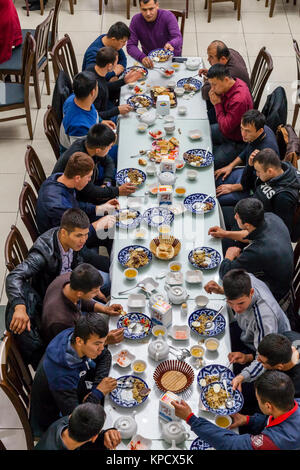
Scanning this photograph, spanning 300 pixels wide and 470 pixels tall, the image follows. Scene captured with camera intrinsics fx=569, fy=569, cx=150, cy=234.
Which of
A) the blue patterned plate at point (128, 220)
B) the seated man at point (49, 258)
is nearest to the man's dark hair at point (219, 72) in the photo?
the blue patterned plate at point (128, 220)

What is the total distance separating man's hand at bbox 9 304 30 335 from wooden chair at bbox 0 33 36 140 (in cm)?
338

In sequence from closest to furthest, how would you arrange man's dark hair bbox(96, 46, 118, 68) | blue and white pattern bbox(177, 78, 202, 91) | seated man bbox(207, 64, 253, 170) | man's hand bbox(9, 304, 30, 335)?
1. man's hand bbox(9, 304, 30, 335)
2. seated man bbox(207, 64, 253, 170)
3. man's dark hair bbox(96, 46, 118, 68)
4. blue and white pattern bbox(177, 78, 202, 91)

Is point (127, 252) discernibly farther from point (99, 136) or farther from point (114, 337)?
point (99, 136)

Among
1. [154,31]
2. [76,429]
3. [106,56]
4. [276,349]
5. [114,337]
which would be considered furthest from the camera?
[154,31]

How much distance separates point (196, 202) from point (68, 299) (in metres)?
1.50

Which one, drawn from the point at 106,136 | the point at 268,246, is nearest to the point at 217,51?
the point at 106,136

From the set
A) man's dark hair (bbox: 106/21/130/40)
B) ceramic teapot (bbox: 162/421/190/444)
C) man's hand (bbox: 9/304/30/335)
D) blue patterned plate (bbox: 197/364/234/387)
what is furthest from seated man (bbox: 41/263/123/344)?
man's dark hair (bbox: 106/21/130/40)

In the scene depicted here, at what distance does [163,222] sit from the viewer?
443 centimetres

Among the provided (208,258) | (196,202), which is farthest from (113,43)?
(208,258)

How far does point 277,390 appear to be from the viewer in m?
2.98

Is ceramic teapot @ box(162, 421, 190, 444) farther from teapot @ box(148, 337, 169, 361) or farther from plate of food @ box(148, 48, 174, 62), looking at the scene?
plate of food @ box(148, 48, 174, 62)

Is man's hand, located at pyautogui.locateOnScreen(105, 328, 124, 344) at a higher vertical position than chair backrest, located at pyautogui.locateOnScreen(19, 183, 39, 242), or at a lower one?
lower

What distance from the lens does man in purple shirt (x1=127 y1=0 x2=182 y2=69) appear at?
645 centimetres

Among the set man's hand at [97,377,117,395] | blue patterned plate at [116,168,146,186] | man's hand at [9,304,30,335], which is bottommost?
man's hand at [97,377,117,395]
